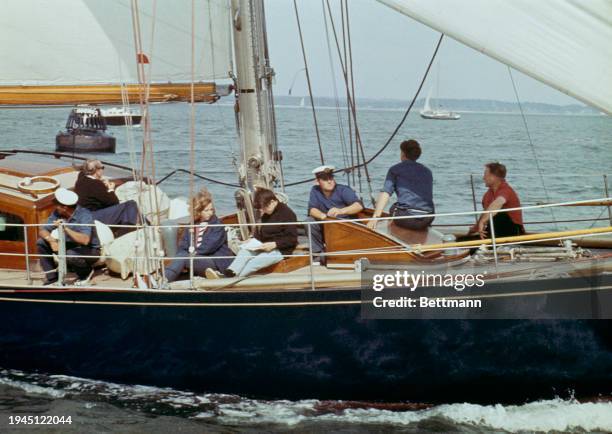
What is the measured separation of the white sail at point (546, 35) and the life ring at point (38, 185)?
504cm

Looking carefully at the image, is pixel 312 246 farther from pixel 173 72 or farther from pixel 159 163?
pixel 159 163

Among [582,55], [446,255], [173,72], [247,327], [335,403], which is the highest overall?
[173,72]

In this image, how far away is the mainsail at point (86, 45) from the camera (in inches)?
441

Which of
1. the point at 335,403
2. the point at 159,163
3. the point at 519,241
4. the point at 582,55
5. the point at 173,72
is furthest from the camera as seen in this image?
the point at 159,163

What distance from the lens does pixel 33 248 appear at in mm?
10461

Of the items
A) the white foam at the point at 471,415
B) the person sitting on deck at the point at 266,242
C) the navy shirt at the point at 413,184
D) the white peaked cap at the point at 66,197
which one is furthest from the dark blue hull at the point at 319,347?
the navy shirt at the point at 413,184

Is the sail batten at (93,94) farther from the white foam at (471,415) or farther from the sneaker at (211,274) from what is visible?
the white foam at (471,415)

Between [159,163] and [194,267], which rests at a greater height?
[159,163]

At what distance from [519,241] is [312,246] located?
216 centimetres

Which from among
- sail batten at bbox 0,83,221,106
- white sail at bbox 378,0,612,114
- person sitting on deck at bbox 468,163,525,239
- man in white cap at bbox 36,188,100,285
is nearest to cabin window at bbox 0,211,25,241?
man in white cap at bbox 36,188,100,285

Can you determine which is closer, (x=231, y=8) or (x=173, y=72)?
(x=231, y=8)

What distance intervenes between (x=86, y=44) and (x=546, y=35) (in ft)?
19.7

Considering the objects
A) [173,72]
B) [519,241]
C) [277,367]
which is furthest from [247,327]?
[173,72]

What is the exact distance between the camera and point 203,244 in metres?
9.60
